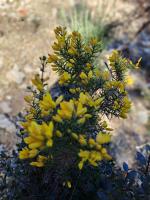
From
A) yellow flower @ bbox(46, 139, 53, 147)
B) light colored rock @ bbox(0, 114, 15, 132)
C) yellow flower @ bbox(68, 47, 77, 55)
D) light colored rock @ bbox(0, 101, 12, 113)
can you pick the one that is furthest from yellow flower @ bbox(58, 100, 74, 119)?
light colored rock @ bbox(0, 101, 12, 113)

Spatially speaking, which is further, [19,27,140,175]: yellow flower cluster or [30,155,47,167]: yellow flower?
[30,155,47,167]: yellow flower

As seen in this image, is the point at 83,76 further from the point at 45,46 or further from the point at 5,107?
the point at 45,46

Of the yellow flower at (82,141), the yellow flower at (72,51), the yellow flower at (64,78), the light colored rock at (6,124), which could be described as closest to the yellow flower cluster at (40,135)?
the yellow flower at (82,141)

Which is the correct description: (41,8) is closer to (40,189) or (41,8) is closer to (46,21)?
(46,21)

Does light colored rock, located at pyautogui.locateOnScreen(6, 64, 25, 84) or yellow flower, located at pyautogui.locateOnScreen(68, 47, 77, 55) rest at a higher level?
light colored rock, located at pyautogui.locateOnScreen(6, 64, 25, 84)

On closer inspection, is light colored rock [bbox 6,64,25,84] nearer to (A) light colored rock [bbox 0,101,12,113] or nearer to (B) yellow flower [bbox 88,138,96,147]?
(A) light colored rock [bbox 0,101,12,113]

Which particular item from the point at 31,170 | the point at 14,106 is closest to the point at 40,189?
the point at 31,170

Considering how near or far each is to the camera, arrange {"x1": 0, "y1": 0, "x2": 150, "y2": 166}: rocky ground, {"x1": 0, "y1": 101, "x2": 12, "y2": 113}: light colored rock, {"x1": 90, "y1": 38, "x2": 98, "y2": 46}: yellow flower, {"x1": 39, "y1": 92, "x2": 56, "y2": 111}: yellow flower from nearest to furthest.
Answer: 1. {"x1": 39, "y1": 92, "x2": 56, "y2": 111}: yellow flower
2. {"x1": 90, "y1": 38, "x2": 98, "y2": 46}: yellow flower
3. {"x1": 0, "y1": 101, "x2": 12, "y2": 113}: light colored rock
4. {"x1": 0, "y1": 0, "x2": 150, "y2": 166}: rocky ground

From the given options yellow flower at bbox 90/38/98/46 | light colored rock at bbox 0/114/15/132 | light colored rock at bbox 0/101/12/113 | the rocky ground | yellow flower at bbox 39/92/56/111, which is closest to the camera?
yellow flower at bbox 39/92/56/111

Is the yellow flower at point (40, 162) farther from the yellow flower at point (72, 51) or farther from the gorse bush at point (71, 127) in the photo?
the yellow flower at point (72, 51)
